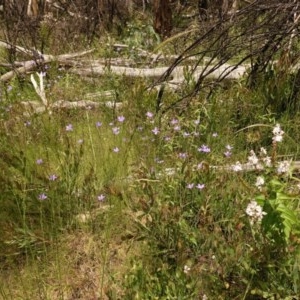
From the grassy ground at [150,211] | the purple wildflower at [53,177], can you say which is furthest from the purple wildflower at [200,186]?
the purple wildflower at [53,177]

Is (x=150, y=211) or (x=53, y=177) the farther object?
(x=53, y=177)

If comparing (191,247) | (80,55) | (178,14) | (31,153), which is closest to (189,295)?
(191,247)

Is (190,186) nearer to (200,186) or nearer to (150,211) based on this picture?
(200,186)

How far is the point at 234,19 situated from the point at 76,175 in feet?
5.51

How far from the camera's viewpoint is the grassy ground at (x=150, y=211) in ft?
6.08

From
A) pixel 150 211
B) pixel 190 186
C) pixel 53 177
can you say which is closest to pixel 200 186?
pixel 190 186

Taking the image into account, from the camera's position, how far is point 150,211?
2.12 m

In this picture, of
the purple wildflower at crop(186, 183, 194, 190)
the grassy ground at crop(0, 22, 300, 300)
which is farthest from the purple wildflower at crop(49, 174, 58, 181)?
the purple wildflower at crop(186, 183, 194, 190)

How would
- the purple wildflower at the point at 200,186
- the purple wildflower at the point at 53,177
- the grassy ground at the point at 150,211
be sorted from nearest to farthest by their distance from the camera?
the grassy ground at the point at 150,211 → the purple wildflower at the point at 200,186 → the purple wildflower at the point at 53,177

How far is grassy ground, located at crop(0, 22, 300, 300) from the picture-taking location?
185cm

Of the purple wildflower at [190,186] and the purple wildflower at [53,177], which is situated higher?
the purple wildflower at [190,186]

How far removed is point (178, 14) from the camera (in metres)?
8.73

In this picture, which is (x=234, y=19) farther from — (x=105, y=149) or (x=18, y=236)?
(x=18, y=236)

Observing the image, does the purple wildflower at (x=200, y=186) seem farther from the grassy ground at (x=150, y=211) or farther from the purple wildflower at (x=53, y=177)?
the purple wildflower at (x=53, y=177)
